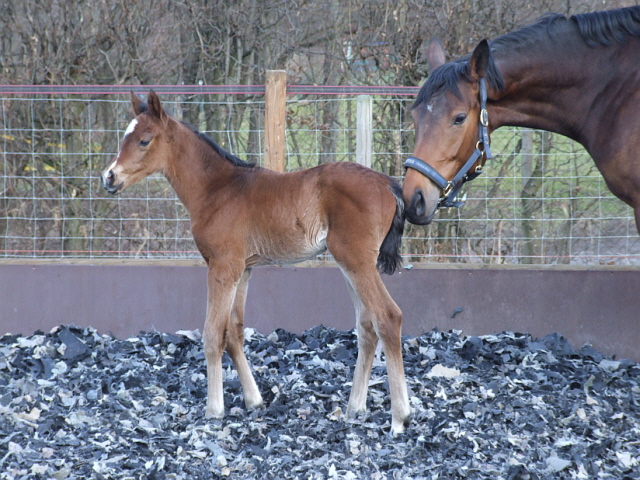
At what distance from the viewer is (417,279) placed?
5645 millimetres

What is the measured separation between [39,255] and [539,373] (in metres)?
5.16

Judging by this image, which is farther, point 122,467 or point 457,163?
point 457,163

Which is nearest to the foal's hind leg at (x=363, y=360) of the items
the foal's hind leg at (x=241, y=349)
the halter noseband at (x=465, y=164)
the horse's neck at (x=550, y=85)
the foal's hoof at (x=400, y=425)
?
the foal's hoof at (x=400, y=425)

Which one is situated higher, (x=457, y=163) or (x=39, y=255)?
(x=457, y=163)

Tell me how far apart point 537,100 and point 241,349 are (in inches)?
90.3

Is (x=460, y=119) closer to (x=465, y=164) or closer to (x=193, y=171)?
(x=465, y=164)

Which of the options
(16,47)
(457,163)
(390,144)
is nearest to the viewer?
(457,163)

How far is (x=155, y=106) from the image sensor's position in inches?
166

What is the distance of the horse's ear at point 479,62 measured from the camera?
3.58 metres

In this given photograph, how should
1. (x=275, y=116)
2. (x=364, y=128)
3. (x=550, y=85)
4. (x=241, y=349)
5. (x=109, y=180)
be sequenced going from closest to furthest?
(x=550, y=85)
(x=109, y=180)
(x=241, y=349)
(x=275, y=116)
(x=364, y=128)

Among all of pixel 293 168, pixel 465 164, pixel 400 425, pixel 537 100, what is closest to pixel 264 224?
pixel 465 164

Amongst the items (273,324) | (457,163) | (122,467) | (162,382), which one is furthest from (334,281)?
(122,467)

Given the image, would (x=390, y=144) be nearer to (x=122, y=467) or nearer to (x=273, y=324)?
(x=273, y=324)

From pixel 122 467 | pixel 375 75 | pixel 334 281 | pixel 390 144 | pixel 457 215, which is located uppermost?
pixel 375 75
